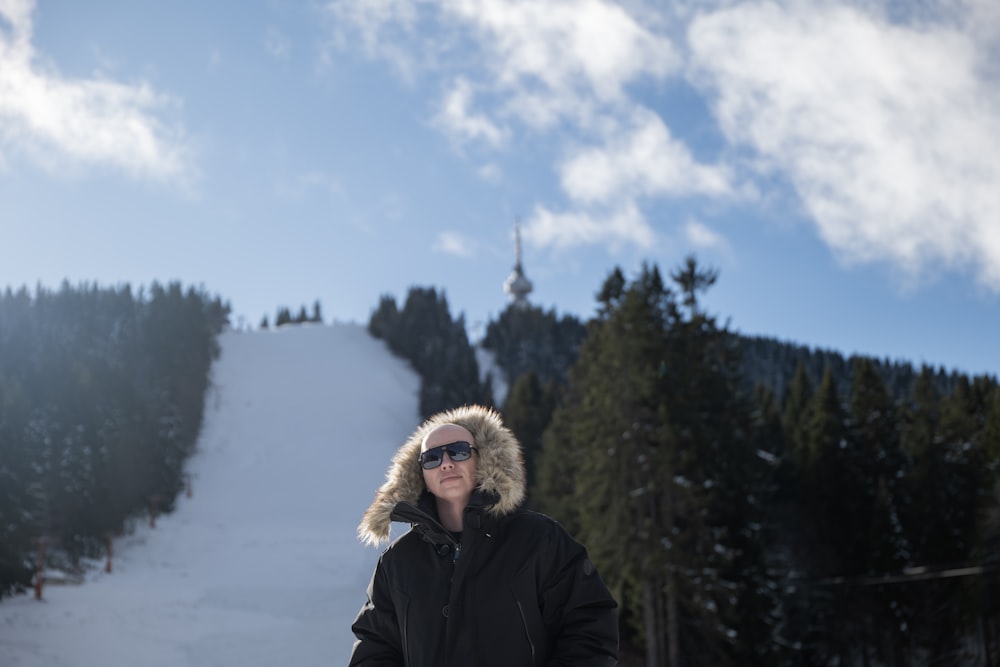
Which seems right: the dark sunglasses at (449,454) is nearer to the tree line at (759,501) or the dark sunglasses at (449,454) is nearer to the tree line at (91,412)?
the tree line at (759,501)

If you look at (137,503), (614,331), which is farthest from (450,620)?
(137,503)

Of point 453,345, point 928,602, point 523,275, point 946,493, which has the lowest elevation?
point 928,602

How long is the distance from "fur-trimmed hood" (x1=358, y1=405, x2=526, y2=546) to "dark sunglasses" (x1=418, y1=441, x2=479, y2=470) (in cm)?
7

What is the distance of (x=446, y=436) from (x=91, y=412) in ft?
151

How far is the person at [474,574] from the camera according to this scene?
3408 mm

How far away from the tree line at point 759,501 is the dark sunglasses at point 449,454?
21.6 meters

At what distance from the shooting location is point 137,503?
153 ft

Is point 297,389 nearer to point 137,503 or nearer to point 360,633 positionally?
point 137,503

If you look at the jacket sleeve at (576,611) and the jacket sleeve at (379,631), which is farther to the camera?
the jacket sleeve at (379,631)

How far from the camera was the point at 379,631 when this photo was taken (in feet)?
12.3

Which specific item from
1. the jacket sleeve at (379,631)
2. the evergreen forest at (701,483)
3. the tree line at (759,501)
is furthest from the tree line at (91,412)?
the jacket sleeve at (379,631)

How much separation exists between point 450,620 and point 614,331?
24424 millimetres

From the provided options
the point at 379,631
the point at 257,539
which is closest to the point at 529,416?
the point at 257,539

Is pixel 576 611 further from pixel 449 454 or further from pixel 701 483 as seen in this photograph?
pixel 701 483
